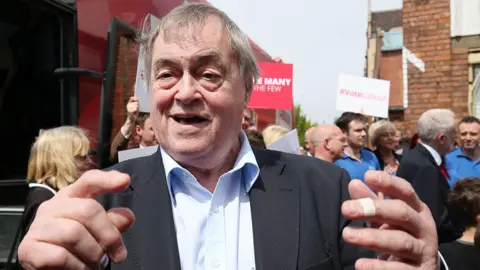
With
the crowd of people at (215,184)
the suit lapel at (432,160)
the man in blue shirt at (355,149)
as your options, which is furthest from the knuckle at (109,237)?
the man in blue shirt at (355,149)

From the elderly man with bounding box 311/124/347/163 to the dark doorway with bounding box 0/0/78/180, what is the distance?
2.70 meters

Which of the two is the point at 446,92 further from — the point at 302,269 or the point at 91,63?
the point at 302,269

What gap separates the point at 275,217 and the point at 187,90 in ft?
1.66

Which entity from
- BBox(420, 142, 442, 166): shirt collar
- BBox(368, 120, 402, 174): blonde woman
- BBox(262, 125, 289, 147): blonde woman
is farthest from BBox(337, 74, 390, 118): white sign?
BBox(420, 142, 442, 166): shirt collar

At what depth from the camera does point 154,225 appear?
147 cm

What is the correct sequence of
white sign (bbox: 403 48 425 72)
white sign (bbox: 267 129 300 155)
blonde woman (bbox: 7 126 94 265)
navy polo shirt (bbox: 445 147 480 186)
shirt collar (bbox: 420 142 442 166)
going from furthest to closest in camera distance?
1. white sign (bbox: 403 48 425 72)
2. navy polo shirt (bbox: 445 147 480 186)
3. shirt collar (bbox: 420 142 442 166)
4. white sign (bbox: 267 129 300 155)
5. blonde woman (bbox: 7 126 94 265)

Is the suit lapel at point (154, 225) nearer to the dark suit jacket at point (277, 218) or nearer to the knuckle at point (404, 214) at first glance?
the dark suit jacket at point (277, 218)

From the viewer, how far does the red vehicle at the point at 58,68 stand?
253 cm

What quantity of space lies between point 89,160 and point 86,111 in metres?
0.38

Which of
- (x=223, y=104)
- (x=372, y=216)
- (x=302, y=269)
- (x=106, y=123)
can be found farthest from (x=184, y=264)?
(x=106, y=123)

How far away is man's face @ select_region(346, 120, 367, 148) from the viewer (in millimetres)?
5109

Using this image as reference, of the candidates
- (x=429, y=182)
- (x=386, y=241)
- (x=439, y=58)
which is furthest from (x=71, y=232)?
(x=439, y=58)

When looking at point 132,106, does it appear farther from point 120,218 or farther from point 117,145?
point 120,218

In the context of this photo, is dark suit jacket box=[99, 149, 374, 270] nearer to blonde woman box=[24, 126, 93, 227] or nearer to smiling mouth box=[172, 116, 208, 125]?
smiling mouth box=[172, 116, 208, 125]
